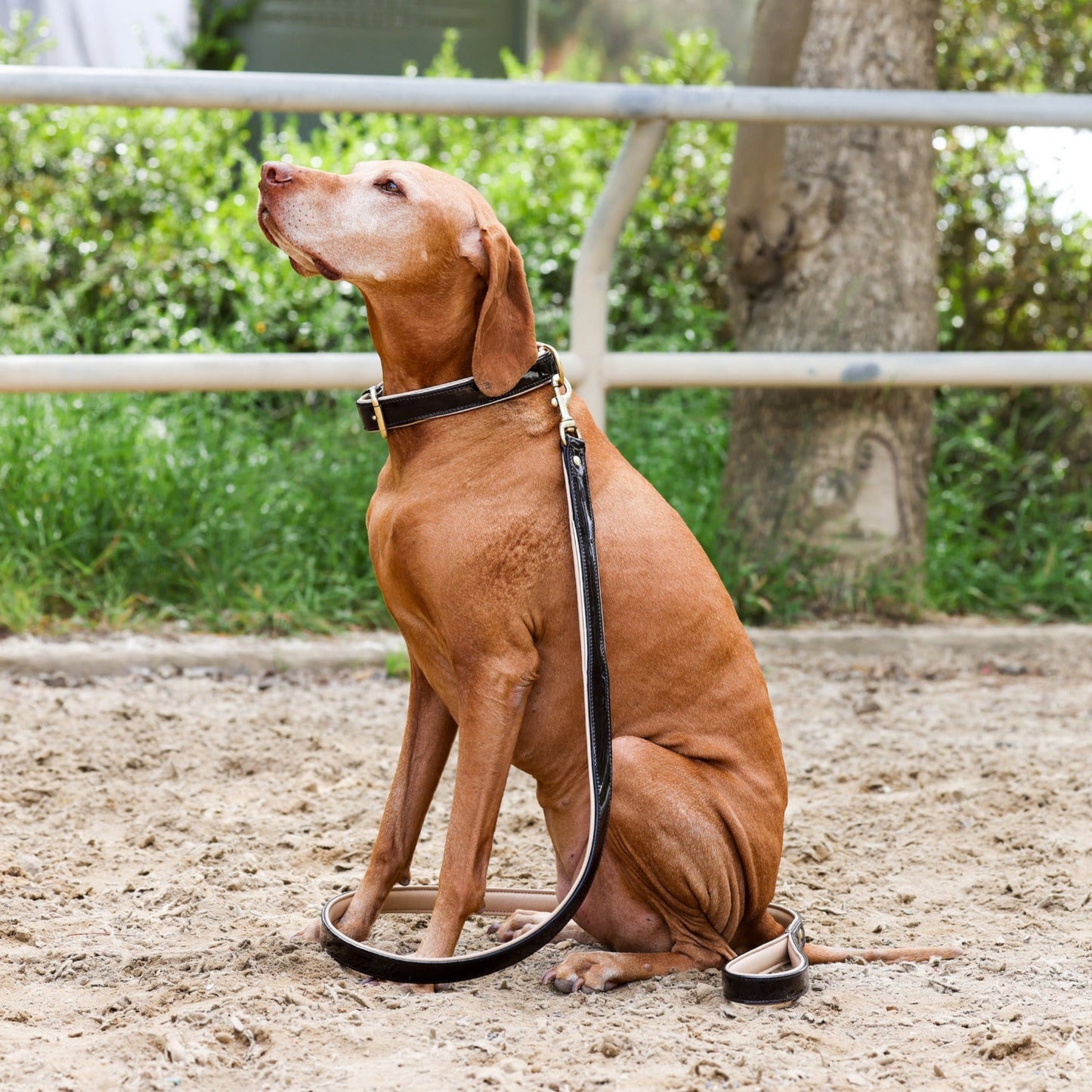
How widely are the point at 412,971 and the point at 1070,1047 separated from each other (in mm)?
1037

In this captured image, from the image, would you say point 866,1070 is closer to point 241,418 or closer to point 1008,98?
point 1008,98

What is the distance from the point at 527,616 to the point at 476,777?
28 cm

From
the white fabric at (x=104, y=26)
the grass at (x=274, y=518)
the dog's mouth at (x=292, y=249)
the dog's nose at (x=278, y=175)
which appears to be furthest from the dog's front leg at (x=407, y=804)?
the white fabric at (x=104, y=26)

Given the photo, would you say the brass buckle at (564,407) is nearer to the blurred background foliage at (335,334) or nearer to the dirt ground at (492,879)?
the dirt ground at (492,879)

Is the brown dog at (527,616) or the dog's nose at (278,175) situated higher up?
the dog's nose at (278,175)

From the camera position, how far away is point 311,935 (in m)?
2.41

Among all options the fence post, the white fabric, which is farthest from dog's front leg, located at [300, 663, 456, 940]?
the white fabric

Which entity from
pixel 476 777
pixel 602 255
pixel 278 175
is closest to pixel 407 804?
pixel 476 777

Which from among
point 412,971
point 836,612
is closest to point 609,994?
point 412,971

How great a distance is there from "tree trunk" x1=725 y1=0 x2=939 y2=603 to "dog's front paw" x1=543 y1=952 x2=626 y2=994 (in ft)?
9.33

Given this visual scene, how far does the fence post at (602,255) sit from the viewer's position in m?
4.05

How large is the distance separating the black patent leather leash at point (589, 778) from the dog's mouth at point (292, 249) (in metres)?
0.31

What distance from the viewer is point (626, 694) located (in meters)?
2.28

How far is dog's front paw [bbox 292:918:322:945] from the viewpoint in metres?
2.39
